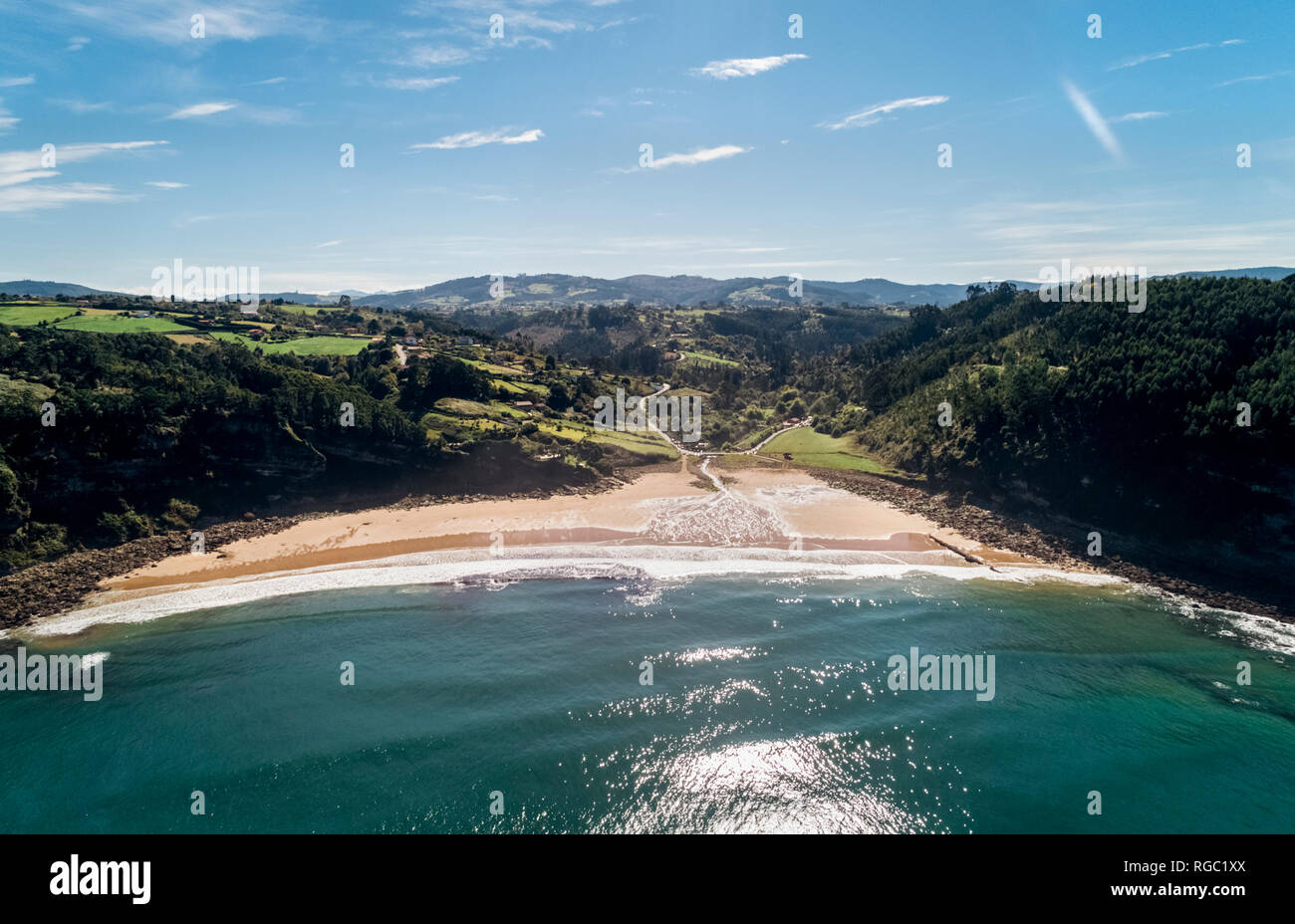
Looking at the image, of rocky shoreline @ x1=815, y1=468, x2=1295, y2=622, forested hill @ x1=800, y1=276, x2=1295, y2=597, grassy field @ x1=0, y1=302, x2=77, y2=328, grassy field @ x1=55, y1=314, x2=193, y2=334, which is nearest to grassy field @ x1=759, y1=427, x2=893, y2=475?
forested hill @ x1=800, y1=276, x2=1295, y2=597

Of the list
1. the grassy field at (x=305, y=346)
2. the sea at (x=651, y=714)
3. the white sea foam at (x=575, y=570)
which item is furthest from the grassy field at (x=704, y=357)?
the sea at (x=651, y=714)

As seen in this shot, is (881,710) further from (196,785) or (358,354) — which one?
(358,354)

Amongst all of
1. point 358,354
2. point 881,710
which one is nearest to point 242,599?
point 881,710

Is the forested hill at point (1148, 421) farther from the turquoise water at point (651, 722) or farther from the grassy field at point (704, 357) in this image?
the grassy field at point (704, 357)

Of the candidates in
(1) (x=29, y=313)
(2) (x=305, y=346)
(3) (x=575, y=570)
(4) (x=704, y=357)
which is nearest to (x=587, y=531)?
(3) (x=575, y=570)

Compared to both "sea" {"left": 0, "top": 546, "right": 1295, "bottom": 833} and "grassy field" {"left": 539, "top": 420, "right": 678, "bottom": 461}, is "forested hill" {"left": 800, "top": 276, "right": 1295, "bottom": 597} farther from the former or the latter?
"grassy field" {"left": 539, "top": 420, "right": 678, "bottom": 461}

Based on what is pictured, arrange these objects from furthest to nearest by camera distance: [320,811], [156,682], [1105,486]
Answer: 1. [1105,486]
2. [156,682]
3. [320,811]

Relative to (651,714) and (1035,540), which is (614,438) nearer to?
(1035,540)
